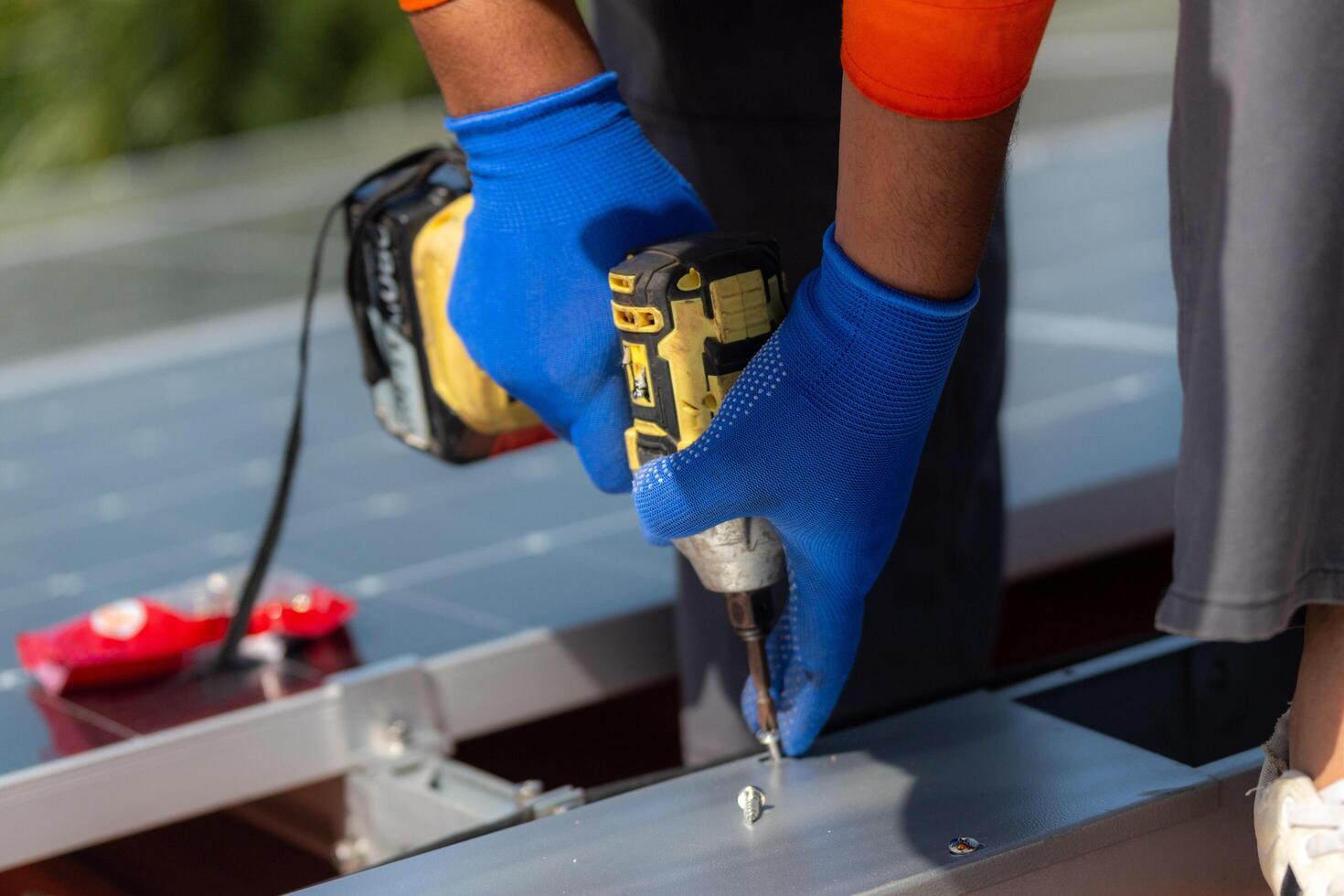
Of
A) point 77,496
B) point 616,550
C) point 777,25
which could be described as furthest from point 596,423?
point 77,496

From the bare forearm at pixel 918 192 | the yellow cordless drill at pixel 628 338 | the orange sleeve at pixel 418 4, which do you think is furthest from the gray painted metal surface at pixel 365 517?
the bare forearm at pixel 918 192

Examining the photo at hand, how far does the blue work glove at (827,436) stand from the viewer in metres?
1.07

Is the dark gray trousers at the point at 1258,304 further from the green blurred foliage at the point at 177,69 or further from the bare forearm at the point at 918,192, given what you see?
the green blurred foliage at the point at 177,69

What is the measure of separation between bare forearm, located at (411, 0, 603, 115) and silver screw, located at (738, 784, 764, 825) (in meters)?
0.57

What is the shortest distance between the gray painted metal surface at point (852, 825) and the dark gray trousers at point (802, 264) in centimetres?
16

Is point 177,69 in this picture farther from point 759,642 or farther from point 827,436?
point 827,436

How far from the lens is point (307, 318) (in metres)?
1.76

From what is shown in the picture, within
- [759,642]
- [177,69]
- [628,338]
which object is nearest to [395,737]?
[759,642]

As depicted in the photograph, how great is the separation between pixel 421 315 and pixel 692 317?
1.71 ft

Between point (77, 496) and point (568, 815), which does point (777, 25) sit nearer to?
point (568, 815)

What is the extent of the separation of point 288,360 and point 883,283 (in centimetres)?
286

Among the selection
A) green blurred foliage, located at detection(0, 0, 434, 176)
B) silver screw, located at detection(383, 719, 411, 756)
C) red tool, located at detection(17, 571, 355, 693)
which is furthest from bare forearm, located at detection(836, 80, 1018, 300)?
green blurred foliage, located at detection(0, 0, 434, 176)

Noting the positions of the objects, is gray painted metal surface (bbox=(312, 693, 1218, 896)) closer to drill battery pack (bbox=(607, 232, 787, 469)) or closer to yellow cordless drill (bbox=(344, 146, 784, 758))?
yellow cordless drill (bbox=(344, 146, 784, 758))

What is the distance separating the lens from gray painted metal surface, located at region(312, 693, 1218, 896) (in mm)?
1181
